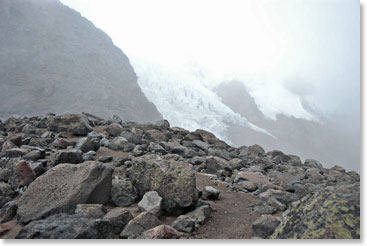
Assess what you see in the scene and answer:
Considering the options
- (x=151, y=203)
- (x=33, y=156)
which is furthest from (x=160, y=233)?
(x=33, y=156)

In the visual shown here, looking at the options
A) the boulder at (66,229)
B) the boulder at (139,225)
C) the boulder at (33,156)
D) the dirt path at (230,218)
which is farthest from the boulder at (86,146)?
the boulder at (139,225)

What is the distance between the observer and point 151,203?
294 centimetres

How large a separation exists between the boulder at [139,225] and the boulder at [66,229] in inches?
7.4

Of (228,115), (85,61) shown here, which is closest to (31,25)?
(85,61)

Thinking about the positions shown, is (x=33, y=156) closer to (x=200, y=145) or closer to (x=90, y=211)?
(x=90, y=211)

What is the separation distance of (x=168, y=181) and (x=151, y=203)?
32 cm

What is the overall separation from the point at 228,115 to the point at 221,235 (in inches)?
1611

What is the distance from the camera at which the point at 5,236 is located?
2539mm

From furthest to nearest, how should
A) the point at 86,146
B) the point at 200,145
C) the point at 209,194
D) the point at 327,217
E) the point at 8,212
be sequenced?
the point at 200,145
the point at 86,146
the point at 209,194
the point at 8,212
the point at 327,217

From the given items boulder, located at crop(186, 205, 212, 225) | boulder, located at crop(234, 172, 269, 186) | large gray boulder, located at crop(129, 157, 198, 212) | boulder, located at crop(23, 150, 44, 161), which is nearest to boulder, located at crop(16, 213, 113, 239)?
large gray boulder, located at crop(129, 157, 198, 212)

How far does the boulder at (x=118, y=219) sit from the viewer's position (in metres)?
2.50

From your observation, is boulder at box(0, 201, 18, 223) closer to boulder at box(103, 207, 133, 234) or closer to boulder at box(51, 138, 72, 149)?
boulder at box(103, 207, 133, 234)

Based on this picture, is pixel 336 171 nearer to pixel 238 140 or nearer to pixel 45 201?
pixel 45 201

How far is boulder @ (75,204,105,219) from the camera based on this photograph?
103 inches
